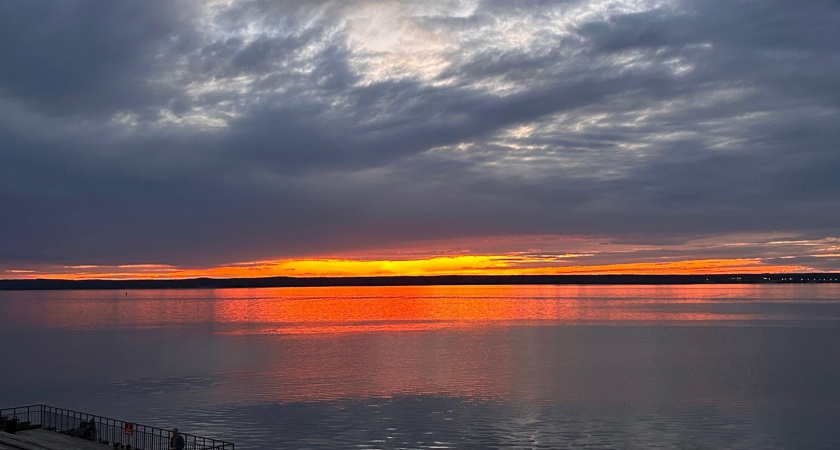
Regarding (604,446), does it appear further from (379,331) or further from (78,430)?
(379,331)

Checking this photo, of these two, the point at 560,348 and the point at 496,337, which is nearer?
the point at 560,348

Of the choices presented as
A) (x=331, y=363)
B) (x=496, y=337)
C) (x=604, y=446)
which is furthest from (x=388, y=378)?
(x=496, y=337)

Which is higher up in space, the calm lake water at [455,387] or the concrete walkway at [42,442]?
the concrete walkway at [42,442]

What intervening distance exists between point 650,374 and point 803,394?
531 inches

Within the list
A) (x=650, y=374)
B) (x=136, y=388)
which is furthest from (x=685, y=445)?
(x=136, y=388)

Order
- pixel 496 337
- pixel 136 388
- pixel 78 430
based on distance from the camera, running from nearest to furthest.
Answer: pixel 78 430 < pixel 136 388 < pixel 496 337

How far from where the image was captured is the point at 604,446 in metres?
37.5

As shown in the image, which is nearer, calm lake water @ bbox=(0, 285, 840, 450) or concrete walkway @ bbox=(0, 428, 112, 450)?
concrete walkway @ bbox=(0, 428, 112, 450)

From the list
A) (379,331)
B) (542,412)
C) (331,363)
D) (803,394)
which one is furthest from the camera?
(379,331)

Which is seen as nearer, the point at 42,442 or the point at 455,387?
the point at 42,442

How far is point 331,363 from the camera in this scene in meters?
74.4

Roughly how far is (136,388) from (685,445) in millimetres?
42025

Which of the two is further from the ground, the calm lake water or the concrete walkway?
the concrete walkway

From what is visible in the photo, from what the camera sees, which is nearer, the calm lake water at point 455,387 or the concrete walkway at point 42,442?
the concrete walkway at point 42,442
